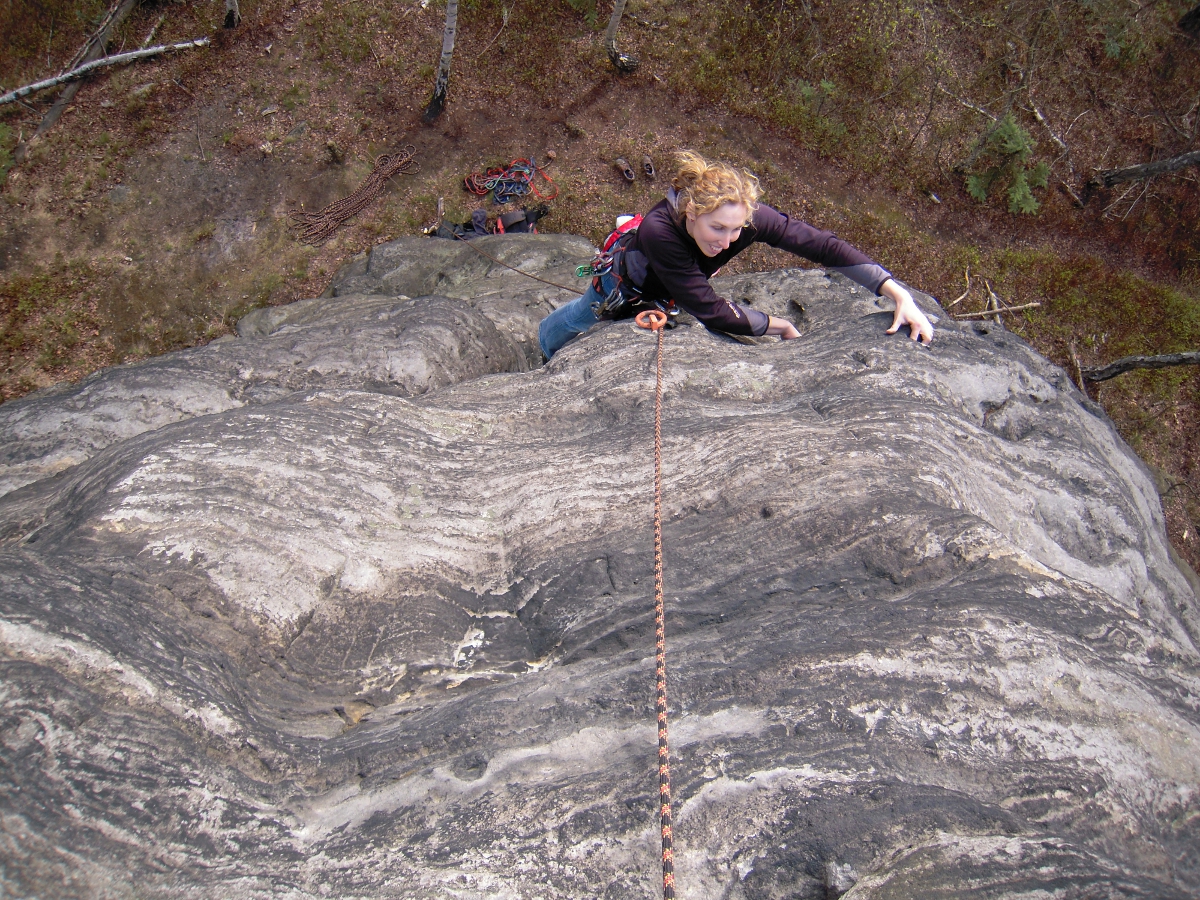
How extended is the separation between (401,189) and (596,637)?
11435 mm

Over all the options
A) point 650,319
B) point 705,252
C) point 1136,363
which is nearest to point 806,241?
point 705,252

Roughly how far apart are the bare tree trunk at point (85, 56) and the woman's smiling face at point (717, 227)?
560 inches

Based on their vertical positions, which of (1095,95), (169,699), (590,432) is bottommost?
(1095,95)

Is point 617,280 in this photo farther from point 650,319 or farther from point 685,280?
point 685,280

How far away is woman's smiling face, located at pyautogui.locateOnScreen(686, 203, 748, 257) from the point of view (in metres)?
5.17

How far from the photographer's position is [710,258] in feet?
19.9

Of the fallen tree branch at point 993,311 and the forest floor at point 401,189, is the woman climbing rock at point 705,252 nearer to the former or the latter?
the fallen tree branch at point 993,311

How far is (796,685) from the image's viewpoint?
417cm

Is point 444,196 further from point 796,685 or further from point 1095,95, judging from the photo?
point 1095,95

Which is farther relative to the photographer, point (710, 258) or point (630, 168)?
point (630, 168)

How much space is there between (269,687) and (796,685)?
142 inches

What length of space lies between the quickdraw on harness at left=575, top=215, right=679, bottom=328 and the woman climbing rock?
0.01m

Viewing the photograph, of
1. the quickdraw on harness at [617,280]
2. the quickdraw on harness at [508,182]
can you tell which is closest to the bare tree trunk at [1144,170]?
the quickdraw on harness at [508,182]

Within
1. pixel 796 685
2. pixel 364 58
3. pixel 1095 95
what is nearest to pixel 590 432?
pixel 796 685
